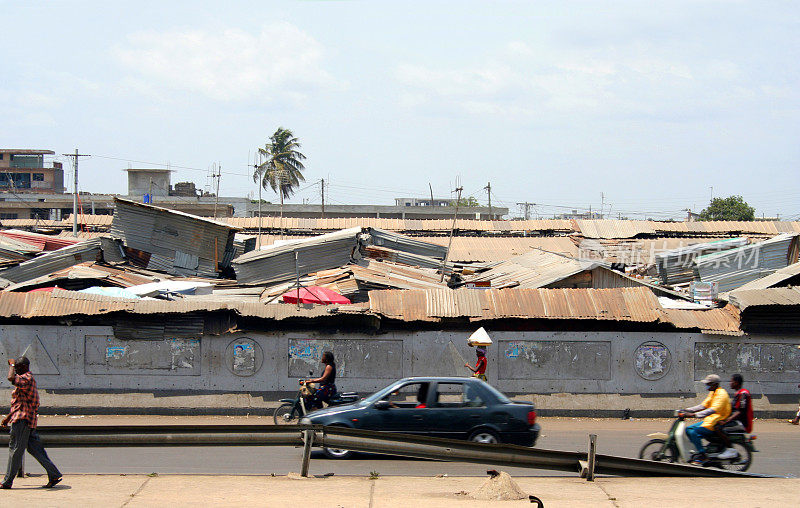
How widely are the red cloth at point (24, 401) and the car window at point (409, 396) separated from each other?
5.35 meters

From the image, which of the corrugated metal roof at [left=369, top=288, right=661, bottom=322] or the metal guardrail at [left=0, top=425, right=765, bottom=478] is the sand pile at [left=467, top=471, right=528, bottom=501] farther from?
the corrugated metal roof at [left=369, top=288, right=661, bottom=322]

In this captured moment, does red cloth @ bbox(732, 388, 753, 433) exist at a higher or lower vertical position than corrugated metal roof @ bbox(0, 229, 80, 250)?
lower

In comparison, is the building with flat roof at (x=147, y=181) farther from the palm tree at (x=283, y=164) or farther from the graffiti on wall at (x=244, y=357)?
the graffiti on wall at (x=244, y=357)

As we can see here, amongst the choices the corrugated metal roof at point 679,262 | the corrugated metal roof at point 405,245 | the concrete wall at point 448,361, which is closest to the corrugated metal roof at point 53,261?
the concrete wall at point 448,361

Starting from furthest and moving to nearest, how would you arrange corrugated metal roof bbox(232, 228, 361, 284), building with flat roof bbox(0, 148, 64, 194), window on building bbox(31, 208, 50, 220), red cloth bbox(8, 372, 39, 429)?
building with flat roof bbox(0, 148, 64, 194) → window on building bbox(31, 208, 50, 220) → corrugated metal roof bbox(232, 228, 361, 284) → red cloth bbox(8, 372, 39, 429)

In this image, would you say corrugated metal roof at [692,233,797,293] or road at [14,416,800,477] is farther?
corrugated metal roof at [692,233,797,293]

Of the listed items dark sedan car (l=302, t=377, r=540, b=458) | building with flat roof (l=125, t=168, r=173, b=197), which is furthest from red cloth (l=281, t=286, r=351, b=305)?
building with flat roof (l=125, t=168, r=173, b=197)

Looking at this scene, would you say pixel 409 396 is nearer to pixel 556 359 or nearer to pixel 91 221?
pixel 556 359

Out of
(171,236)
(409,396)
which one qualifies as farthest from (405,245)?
(409,396)

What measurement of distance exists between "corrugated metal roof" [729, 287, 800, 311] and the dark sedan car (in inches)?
290

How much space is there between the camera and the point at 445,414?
12289 mm

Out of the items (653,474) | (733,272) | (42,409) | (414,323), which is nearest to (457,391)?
(653,474)

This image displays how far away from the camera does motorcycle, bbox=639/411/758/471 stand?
11008mm

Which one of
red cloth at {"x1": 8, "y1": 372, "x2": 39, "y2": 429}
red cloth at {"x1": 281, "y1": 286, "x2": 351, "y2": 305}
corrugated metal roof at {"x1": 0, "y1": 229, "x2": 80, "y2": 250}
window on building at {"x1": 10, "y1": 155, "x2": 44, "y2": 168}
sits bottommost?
red cloth at {"x1": 8, "y1": 372, "x2": 39, "y2": 429}
